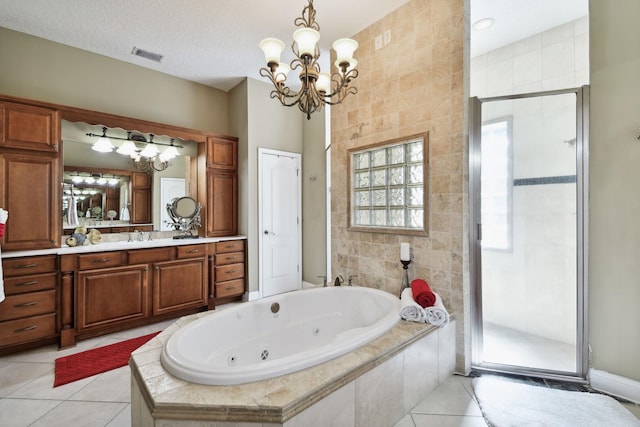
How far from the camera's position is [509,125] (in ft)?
7.50

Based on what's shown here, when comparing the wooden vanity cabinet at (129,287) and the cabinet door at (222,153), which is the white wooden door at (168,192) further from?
the wooden vanity cabinet at (129,287)

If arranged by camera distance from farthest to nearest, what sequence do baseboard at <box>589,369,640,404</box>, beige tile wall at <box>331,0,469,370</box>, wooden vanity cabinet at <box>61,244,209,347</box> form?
1. wooden vanity cabinet at <box>61,244,209,347</box>
2. beige tile wall at <box>331,0,469,370</box>
3. baseboard at <box>589,369,640,404</box>

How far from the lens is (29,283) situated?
2357 millimetres

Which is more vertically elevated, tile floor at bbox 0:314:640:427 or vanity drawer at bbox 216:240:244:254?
vanity drawer at bbox 216:240:244:254

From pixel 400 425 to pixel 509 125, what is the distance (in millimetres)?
2280

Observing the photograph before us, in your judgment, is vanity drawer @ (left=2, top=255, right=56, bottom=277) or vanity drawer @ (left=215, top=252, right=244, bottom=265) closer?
vanity drawer @ (left=2, top=255, right=56, bottom=277)

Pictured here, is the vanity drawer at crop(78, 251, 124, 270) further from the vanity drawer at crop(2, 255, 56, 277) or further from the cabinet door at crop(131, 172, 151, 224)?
the cabinet door at crop(131, 172, 151, 224)

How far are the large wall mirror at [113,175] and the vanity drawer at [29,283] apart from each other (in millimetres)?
707

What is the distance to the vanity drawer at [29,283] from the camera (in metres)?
2.28

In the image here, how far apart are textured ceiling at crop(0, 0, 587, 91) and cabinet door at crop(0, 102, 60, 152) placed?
85cm

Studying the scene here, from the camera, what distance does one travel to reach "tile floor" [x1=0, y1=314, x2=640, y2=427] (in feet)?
5.34

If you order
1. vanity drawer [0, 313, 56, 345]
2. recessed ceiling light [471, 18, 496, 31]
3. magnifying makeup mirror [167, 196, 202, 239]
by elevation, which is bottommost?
vanity drawer [0, 313, 56, 345]

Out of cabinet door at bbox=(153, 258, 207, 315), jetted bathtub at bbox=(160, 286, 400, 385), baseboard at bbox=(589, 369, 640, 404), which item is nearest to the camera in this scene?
jetted bathtub at bbox=(160, 286, 400, 385)

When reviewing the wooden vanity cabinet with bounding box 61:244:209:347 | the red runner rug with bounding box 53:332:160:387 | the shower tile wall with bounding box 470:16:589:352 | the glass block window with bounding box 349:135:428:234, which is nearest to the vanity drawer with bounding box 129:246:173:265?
the wooden vanity cabinet with bounding box 61:244:209:347
